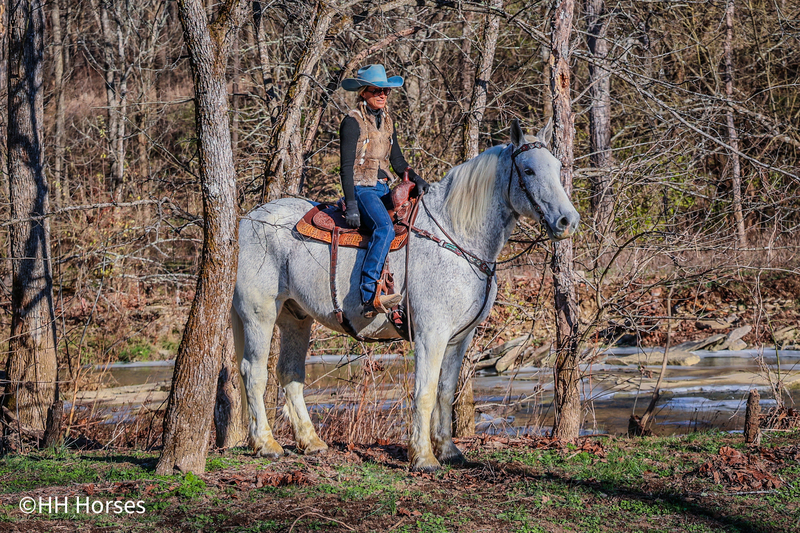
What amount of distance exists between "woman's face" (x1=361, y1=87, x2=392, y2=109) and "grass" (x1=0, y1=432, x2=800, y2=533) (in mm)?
2924

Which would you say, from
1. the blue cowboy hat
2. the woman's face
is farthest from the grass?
the blue cowboy hat

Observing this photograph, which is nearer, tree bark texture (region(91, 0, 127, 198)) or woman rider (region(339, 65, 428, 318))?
woman rider (region(339, 65, 428, 318))

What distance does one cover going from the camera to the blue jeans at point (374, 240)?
19.6 ft

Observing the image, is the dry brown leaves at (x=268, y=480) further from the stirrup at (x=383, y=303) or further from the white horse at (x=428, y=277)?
the stirrup at (x=383, y=303)

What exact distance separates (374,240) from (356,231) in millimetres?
340

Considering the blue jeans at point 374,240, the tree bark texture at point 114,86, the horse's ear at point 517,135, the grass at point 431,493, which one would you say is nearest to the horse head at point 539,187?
the horse's ear at point 517,135

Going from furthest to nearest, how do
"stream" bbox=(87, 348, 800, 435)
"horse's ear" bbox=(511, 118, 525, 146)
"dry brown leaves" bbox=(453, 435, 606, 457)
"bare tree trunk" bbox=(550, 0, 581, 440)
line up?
"stream" bbox=(87, 348, 800, 435) → "bare tree trunk" bbox=(550, 0, 581, 440) → "dry brown leaves" bbox=(453, 435, 606, 457) → "horse's ear" bbox=(511, 118, 525, 146)

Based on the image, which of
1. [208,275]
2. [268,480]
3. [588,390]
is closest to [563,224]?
[208,275]

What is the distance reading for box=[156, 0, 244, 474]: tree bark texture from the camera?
5.34 meters

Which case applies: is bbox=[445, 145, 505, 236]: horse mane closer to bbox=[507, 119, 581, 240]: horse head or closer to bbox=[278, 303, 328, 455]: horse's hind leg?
bbox=[507, 119, 581, 240]: horse head

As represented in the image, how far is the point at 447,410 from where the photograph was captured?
6254 mm

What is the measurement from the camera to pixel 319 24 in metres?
7.70

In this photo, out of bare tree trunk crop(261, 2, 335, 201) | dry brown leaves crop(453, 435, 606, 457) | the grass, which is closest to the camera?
the grass

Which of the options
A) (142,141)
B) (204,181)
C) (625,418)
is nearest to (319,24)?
(204,181)
